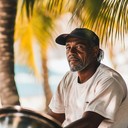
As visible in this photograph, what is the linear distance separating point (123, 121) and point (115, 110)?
0.14m

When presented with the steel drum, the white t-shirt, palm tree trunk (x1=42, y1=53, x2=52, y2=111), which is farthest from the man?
palm tree trunk (x1=42, y1=53, x2=52, y2=111)

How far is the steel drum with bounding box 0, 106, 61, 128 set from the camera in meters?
1.39

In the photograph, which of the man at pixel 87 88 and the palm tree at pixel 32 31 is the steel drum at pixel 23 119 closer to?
the man at pixel 87 88

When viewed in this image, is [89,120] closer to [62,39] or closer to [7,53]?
[62,39]

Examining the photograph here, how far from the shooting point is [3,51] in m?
5.64

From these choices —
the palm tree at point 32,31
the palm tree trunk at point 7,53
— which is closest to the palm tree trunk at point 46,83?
the palm tree at point 32,31

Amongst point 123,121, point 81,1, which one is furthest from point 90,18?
point 123,121

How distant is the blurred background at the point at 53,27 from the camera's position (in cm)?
508

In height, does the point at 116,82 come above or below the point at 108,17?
above

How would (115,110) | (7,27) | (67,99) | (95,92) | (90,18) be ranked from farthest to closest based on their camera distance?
(7,27) < (90,18) < (67,99) < (95,92) < (115,110)

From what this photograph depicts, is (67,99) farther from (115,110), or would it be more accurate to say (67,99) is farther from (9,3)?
(9,3)

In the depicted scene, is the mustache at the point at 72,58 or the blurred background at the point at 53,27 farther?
the blurred background at the point at 53,27

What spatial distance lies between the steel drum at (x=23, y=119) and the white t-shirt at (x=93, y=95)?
0.90 m

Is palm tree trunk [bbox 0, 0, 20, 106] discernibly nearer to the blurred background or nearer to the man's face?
the blurred background
